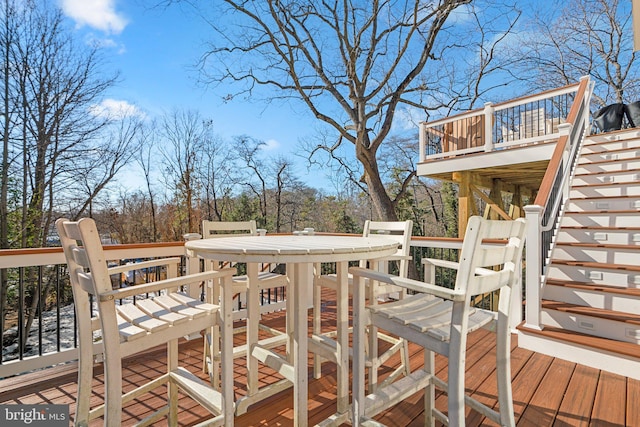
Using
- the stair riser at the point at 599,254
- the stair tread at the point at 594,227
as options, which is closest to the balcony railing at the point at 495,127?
the stair tread at the point at 594,227

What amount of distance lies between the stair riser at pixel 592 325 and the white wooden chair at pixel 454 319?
178cm

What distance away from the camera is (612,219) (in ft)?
11.4

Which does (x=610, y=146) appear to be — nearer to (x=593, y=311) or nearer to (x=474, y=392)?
(x=593, y=311)

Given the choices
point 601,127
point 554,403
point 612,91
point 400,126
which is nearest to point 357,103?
point 400,126

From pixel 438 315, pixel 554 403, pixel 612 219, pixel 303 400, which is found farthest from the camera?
pixel 612 219

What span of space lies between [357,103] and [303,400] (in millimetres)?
7586

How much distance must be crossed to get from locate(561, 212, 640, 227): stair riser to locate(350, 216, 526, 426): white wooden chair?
10.1 feet

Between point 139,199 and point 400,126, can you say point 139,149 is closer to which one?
point 139,199

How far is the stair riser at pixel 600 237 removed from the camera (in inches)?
123

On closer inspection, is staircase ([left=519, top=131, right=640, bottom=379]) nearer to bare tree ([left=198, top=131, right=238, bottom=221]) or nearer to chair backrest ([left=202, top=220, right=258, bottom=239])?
chair backrest ([left=202, top=220, right=258, bottom=239])

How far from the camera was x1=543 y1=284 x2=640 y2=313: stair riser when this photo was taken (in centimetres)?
255

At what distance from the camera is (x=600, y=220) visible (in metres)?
3.53

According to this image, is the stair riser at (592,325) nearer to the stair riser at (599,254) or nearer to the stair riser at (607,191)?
the stair riser at (599,254)

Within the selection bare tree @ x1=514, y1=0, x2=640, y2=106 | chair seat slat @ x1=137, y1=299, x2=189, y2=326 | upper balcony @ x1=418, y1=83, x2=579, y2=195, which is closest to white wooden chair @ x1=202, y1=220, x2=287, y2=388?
chair seat slat @ x1=137, y1=299, x2=189, y2=326
